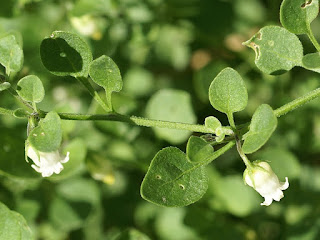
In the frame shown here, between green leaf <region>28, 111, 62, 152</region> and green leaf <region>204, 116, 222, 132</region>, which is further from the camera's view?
green leaf <region>204, 116, 222, 132</region>

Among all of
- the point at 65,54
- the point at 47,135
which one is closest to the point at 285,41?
the point at 65,54

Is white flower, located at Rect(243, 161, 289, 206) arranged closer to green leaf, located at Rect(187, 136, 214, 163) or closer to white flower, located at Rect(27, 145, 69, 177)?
green leaf, located at Rect(187, 136, 214, 163)

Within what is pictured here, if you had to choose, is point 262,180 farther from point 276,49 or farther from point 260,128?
point 276,49

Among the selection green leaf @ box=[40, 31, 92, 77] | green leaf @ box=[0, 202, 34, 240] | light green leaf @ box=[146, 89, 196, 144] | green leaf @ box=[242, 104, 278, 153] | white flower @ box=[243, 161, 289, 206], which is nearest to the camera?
green leaf @ box=[242, 104, 278, 153]

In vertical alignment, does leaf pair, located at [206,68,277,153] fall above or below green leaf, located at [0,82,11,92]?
above

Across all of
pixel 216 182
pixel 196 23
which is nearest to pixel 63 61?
pixel 216 182

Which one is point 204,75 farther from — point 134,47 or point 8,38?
point 8,38

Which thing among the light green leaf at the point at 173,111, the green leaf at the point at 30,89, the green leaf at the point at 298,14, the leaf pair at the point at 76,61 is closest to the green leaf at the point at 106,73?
the leaf pair at the point at 76,61

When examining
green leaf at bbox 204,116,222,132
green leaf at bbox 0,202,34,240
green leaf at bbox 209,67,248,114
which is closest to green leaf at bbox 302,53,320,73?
green leaf at bbox 209,67,248,114
